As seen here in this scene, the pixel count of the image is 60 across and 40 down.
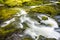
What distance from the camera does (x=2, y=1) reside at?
13.5 m

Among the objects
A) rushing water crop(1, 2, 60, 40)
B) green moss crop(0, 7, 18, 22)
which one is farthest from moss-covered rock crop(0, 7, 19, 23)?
rushing water crop(1, 2, 60, 40)

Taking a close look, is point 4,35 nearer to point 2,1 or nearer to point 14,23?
point 14,23

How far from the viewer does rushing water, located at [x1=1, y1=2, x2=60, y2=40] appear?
29.5 feet

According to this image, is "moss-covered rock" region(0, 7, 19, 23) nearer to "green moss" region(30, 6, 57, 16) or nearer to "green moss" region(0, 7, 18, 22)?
"green moss" region(0, 7, 18, 22)

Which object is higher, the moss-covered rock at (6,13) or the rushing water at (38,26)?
the moss-covered rock at (6,13)

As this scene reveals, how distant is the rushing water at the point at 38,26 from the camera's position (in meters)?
8.98

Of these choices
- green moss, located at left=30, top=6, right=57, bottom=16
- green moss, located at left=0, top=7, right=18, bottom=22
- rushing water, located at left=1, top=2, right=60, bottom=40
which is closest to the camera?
rushing water, located at left=1, top=2, right=60, bottom=40

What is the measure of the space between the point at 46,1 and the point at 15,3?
7.76 ft

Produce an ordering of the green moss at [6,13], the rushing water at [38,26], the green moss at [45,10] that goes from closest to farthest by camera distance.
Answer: the rushing water at [38,26] < the green moss at [6,13] < the green moss at [45,10]

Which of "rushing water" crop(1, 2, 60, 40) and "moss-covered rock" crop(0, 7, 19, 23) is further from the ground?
"moss-covered rock" crop(0, 7, 19, 23)

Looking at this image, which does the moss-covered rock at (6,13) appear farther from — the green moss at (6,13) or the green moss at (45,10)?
the green moss at (45,10)

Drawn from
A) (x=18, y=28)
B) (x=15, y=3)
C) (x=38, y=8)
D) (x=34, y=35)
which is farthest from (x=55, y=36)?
(x=15, y=3)

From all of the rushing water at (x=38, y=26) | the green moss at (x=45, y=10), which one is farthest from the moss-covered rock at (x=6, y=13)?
the green moss at (x=45, y=10)

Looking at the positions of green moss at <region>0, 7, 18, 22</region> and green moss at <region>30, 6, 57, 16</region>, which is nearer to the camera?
green moss at <region>0, 7, 18, 22</region>
